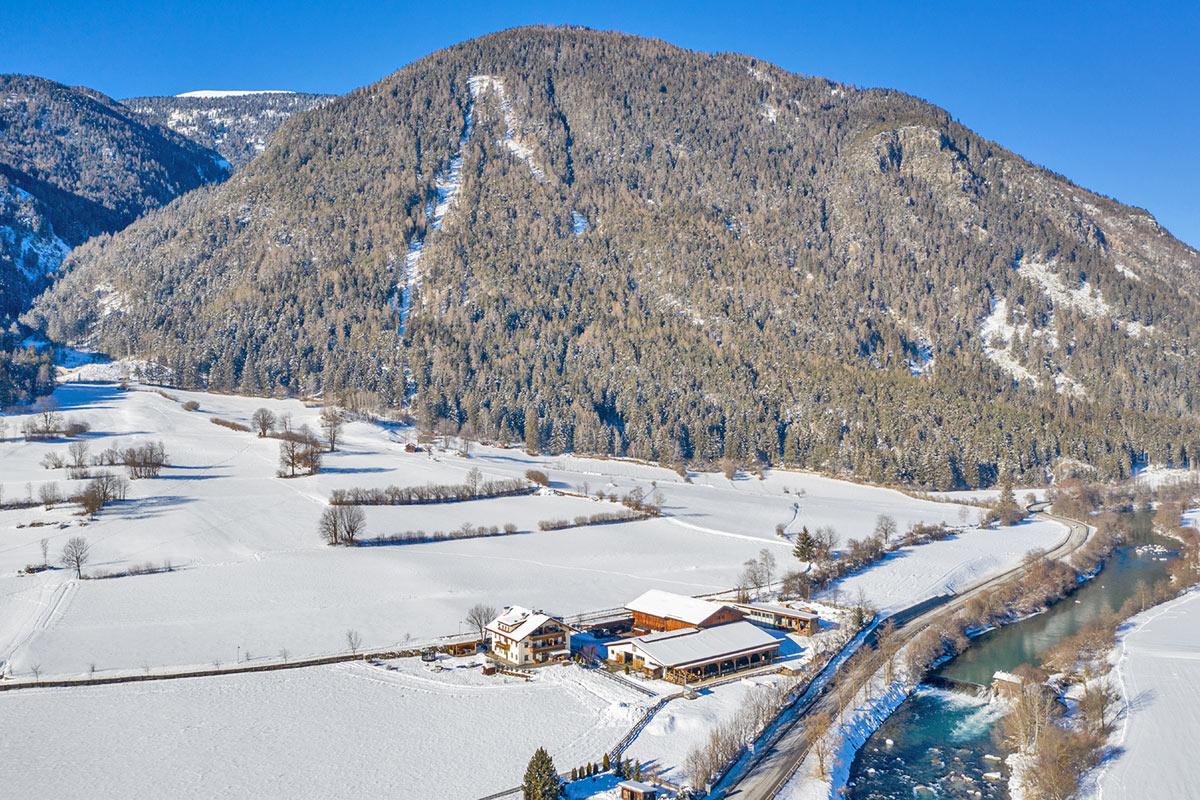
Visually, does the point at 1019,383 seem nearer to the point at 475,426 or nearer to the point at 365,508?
the point at 475,426

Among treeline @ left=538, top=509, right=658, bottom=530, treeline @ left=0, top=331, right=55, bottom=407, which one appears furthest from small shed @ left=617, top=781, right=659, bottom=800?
treeline @ left=0, top=331, right=55, bottom=407

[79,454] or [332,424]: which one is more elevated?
[332,424]

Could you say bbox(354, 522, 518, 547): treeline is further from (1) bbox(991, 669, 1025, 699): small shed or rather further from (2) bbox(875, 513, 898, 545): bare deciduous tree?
(1) bbox(991, 669, 1025, 699): small shed

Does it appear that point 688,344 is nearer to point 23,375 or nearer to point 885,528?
point 885,528

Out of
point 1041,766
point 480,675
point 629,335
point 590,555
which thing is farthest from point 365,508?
point 629,335

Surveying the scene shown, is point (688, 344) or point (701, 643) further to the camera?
point (688, 344)

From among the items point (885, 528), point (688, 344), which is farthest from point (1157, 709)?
point (688, 344)
